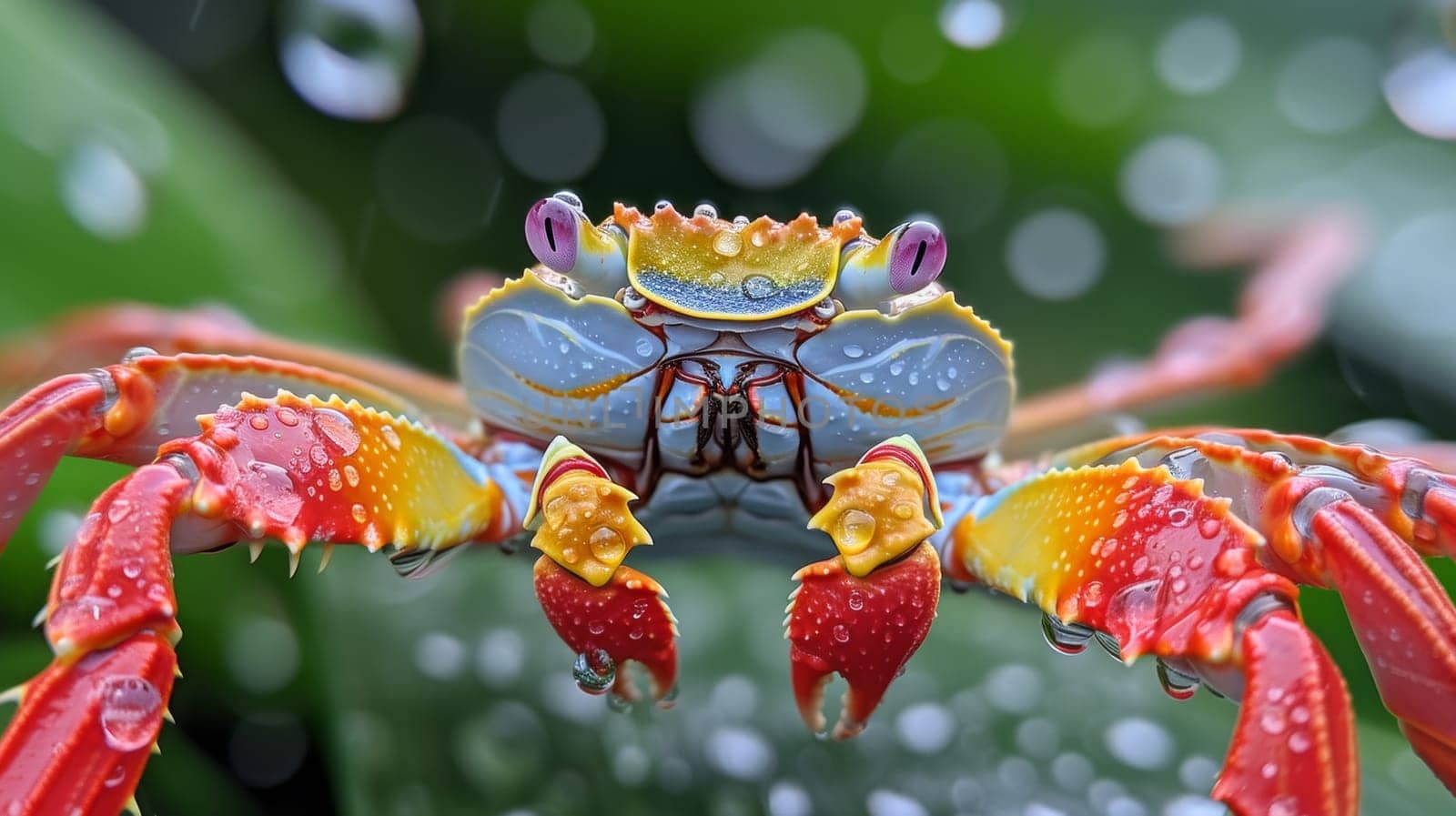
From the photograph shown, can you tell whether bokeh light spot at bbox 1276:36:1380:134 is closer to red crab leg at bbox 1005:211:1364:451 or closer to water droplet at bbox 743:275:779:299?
red crab leg at bbox 1005:211:1364:451

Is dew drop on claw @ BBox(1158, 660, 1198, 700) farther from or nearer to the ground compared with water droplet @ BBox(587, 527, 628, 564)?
nearer to the ground

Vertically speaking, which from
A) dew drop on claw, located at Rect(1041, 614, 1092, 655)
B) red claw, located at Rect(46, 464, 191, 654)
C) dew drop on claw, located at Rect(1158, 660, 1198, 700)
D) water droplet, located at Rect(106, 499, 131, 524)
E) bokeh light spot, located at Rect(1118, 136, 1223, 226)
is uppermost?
water droplet, located at Rect(106, 499, 131, 524)

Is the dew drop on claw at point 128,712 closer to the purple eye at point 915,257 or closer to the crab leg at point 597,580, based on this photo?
the crab leg at point 597,580

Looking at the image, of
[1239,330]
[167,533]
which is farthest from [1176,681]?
[1239,330]

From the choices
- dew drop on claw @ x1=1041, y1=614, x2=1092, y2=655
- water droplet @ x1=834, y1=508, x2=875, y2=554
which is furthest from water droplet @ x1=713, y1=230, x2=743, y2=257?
dew drop on claw @ x1=1041, y1=614, x2=1092, y2=655

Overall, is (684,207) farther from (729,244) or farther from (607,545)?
(607,545)

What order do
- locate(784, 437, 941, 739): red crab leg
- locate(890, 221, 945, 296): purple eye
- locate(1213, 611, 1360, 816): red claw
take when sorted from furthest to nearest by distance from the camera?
locate(890, 221, 945, 296): purple eye, locate(784, 437, 941, 739): red crab leg, locate(1213, 611, 1360, 816): red claw

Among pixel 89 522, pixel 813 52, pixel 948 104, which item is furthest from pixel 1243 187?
pixel 89 522
